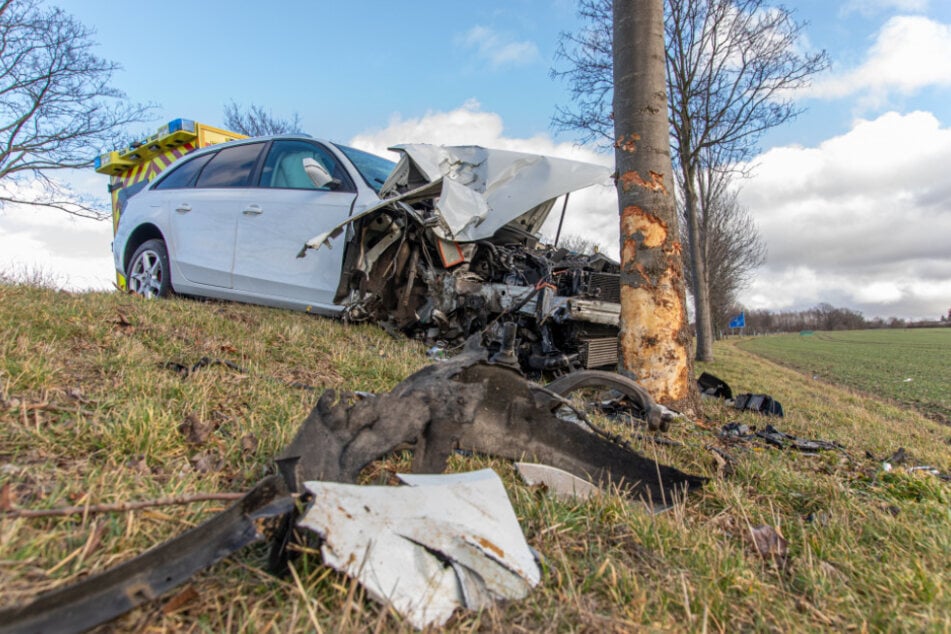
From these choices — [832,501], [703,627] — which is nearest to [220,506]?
[703,627]

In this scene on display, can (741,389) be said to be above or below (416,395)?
below

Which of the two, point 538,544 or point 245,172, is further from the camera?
point 245,172

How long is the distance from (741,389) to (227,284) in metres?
7.90

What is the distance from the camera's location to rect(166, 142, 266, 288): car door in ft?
18.3

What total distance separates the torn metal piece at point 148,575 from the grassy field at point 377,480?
0.17 feet

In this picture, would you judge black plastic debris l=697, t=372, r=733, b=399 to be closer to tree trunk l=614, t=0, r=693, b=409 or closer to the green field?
tree trunk l=614, t=0, r=693, b=409

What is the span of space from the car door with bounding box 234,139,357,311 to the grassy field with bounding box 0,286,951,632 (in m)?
2.12

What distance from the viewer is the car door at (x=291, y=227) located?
513cm

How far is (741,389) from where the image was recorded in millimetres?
8773

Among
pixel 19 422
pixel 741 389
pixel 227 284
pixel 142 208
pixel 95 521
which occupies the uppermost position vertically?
pixel 142 208

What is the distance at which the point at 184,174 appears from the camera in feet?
20.7

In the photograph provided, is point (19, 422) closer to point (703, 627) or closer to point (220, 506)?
point (220, 506)

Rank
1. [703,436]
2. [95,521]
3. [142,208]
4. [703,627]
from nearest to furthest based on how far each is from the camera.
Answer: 1. [703,627]
2. [95,521]
3. [703,436]
4. [142,208]

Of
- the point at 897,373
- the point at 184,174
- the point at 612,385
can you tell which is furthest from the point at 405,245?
the point at 897,373
